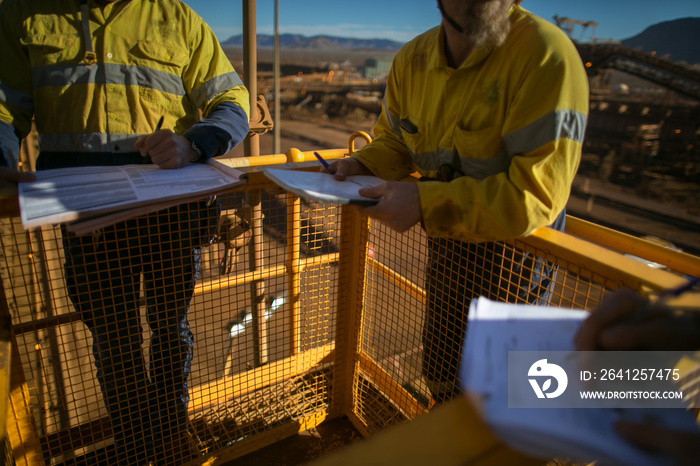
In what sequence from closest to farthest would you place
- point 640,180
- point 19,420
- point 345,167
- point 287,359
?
point 19,420 → point 345,167 → point 287,359 → point 640,180

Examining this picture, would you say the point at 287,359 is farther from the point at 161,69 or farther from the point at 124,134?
the point at 161,69

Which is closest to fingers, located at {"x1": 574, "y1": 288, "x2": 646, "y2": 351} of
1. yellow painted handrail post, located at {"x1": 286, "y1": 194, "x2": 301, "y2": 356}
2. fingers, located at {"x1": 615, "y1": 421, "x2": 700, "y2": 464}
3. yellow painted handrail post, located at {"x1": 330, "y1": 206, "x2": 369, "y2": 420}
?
fingers, located at {"x1": 615, "y1": 421, "x2": 700, "y2": 464}

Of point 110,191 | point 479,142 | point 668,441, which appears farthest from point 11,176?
point 668,441

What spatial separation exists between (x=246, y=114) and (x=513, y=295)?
140 cm

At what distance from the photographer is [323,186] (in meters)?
1.39

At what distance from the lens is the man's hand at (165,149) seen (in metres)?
1.62

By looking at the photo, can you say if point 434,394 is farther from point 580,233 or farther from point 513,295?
point 580,233

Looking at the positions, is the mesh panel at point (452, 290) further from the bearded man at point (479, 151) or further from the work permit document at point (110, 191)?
the work permit document at point (110, 191)

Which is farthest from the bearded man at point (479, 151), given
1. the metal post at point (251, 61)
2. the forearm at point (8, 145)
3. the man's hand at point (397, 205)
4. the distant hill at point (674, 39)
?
the distant hill at point (674, 39)

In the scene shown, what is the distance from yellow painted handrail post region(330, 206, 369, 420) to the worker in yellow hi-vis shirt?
65 cm

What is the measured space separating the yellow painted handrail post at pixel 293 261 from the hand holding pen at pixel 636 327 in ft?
4.97

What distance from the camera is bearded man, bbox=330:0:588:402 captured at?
1221mm

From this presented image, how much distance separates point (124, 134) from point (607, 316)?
6.04 feet

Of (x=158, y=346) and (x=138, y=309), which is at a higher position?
(x=138, y=309)
